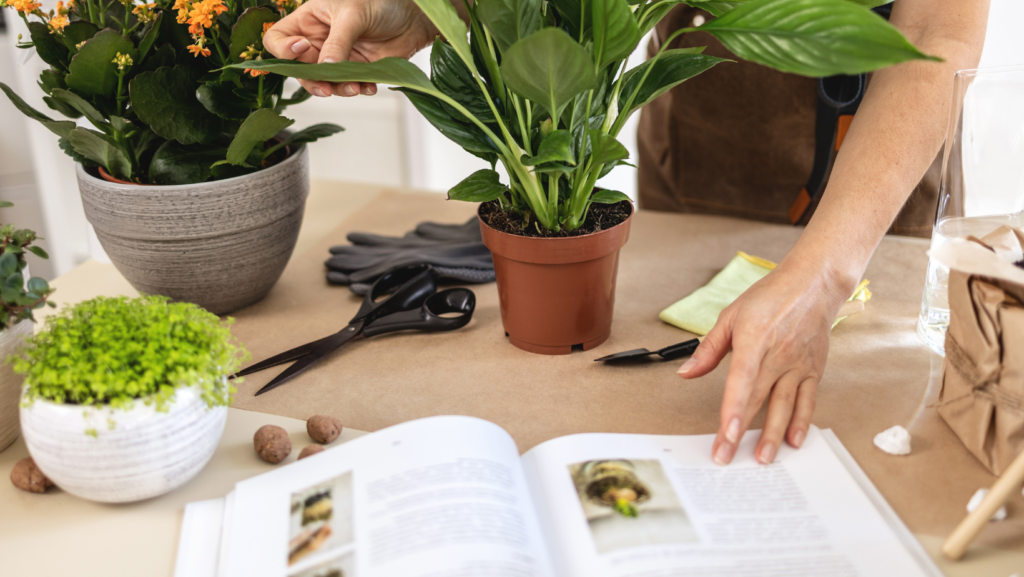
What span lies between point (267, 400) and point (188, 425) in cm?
17

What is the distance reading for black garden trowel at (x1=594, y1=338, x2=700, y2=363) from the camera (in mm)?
761

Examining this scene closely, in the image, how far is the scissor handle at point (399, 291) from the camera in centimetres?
86

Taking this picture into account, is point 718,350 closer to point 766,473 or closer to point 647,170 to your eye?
point 766,473

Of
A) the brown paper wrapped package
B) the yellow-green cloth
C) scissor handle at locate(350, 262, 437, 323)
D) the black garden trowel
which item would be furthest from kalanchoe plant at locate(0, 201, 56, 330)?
the brown paper wrapped package

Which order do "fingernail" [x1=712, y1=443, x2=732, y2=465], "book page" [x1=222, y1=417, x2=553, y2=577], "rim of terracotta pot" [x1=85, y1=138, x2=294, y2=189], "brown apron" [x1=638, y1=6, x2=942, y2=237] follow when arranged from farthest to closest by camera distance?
"brown apron" [x1=638, y1=6, x2=942, y2=237] < "rim of terracotta pot" [x1=85, y1=138, x2=294, y2=189] < "fingernail" [x1=712, y1=443, x2=732, y2=465] < "book page" [x1=222, y1=417, x2=553, y2=577]

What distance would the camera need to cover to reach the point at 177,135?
2.52 ft

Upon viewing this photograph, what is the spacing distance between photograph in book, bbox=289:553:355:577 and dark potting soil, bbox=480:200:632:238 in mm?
367

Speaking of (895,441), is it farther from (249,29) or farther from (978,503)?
(249,29)

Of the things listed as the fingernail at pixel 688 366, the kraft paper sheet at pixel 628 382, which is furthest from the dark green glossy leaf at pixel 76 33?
the fingernail at pixel 688 366

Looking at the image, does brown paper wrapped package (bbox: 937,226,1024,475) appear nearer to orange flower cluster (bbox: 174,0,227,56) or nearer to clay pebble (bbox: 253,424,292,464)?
clay pebble (bbox: 253,424,292,464)

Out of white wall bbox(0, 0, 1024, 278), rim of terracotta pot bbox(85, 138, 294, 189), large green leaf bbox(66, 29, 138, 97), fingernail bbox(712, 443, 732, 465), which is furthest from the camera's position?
white wall bbox(0, 0, 1024, 278)

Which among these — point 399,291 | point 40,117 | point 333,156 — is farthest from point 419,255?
point 333,156

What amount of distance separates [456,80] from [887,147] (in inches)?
18.8

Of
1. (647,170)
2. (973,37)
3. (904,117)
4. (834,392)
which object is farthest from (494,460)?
(647,170)
